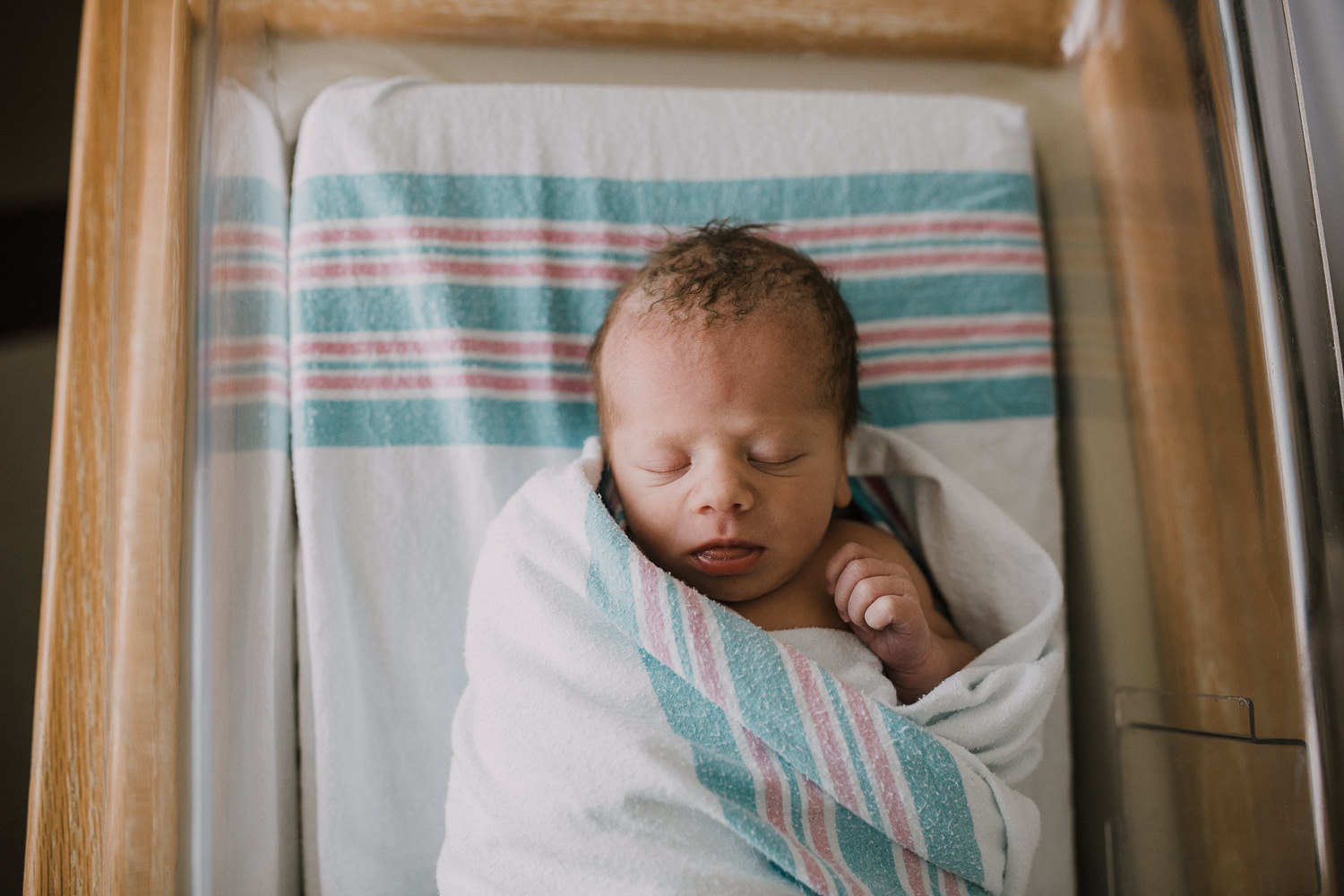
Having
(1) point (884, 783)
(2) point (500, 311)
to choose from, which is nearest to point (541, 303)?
(2) point (500, 311)

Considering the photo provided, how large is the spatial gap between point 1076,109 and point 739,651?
0.76m

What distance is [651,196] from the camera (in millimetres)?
1054

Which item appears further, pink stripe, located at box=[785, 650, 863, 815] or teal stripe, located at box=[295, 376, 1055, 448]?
teal stripe, located at box=[295, 376, 1055, 448]

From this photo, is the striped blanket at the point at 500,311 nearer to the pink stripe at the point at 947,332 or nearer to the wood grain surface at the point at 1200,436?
the pink stripe at the point at 947,332

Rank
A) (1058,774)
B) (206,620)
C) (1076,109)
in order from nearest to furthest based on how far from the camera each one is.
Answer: (206,620), (1058,774), (1076,109)

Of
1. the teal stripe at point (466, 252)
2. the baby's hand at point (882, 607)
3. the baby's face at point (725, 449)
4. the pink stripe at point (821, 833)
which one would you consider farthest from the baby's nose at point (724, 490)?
the teal stripe at point (466, 252)

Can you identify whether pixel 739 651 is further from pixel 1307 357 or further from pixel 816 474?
pixel 1307 357

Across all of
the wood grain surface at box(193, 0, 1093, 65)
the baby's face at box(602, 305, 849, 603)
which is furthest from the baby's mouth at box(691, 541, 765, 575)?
the wood grain surface at box(193, 0, 1093, 65)

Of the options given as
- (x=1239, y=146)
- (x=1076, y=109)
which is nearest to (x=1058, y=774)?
(x=1239, y=146)

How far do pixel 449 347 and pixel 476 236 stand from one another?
0.13m

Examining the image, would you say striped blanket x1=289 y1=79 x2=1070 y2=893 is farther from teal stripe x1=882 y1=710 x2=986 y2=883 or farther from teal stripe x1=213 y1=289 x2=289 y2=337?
teal stripe x1=882 y1=710 x2=986 y2=883

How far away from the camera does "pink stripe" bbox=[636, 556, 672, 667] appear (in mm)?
773

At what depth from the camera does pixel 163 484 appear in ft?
2.47

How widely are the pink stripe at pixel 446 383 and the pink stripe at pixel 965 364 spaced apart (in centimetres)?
35
